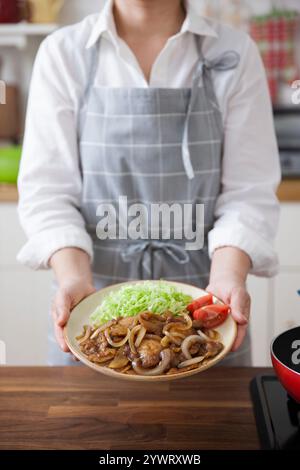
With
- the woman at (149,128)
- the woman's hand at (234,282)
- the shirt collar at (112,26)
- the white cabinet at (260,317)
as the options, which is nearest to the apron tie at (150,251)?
the woman at (149,128)

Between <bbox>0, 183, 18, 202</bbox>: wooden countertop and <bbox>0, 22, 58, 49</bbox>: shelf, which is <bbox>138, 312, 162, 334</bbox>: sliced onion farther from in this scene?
<bbox>0, 22, 58, 49</bbox>: shelf

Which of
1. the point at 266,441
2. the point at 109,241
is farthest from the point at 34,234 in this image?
the point at 266,441

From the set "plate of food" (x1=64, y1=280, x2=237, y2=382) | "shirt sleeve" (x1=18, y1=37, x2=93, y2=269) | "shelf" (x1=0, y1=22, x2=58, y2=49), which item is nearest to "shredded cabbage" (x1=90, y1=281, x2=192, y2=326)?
"plate of food" (x1=64, y1=280, x2=237, y2=382)

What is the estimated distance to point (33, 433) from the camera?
66 centimetres

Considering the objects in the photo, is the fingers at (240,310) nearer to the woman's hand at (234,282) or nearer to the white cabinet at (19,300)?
the woman's hand at (234,282)

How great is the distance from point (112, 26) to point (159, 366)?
1.85ft

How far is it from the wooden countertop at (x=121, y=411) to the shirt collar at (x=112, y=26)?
1.70 feet

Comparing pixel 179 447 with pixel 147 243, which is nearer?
pixel 179 447

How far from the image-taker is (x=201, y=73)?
3.29 feet

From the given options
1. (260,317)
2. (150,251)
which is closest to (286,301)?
(260,317)

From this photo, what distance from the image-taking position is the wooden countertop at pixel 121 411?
647 mm

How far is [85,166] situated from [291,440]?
0.56 m

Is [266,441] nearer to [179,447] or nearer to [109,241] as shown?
[179,447]
